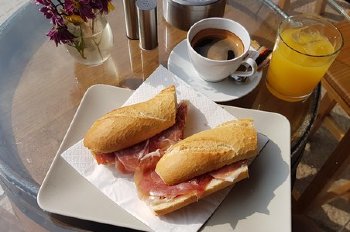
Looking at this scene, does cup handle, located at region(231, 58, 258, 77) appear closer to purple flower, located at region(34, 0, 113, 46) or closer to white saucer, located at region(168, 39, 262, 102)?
white saucer, located at region(168, 39, 262, 102)

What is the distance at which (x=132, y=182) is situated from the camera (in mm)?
777

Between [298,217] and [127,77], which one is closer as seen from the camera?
[127,77]

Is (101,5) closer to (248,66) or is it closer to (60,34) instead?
(60,34)

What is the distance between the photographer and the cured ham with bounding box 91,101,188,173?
78cm

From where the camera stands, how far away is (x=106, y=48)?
3.30 feet

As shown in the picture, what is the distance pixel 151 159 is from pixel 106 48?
1.21ft

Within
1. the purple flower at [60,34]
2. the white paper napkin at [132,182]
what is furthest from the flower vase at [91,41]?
the white paper napkin at [132,182]

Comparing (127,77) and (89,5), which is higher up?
(89,5)

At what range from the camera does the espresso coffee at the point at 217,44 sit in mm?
945

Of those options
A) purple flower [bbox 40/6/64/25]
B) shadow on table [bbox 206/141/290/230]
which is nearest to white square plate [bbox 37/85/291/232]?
shadow on table [bbox 206/141/290/230]

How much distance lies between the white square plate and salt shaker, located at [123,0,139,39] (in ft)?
1.10

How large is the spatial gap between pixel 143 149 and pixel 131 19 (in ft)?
1.37

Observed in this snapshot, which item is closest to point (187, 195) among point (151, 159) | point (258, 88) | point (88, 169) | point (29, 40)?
point (151, 159)

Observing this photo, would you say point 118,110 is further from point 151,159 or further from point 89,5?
point 89,5
